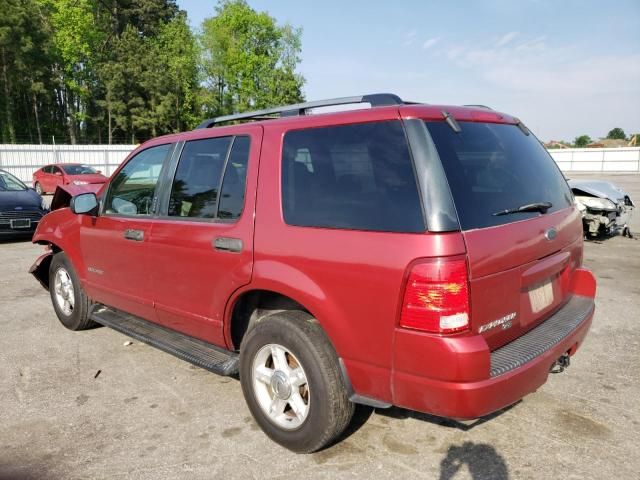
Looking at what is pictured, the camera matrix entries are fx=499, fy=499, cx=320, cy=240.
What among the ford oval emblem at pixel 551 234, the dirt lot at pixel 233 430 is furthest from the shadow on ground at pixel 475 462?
the ford oval emblem at pixel 551 234

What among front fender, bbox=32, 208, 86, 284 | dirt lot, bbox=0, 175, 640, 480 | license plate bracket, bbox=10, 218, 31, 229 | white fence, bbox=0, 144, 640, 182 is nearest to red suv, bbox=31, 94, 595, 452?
dirt lot, bbox=0, 175, 640, 480

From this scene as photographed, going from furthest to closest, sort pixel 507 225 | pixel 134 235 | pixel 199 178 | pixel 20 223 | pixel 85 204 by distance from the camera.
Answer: pixel 20 223
pixel 85 204
pixel 134 235
pixel 199 178
pixel 507 225

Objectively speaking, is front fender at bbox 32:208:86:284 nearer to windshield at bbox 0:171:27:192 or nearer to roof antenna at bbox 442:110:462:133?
roof antenna at bbox 442:110:462:133

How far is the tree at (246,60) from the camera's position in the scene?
173 feet

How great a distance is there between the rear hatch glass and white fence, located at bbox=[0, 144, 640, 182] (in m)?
28.6

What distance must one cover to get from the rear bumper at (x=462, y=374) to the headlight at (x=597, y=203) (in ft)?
24.3

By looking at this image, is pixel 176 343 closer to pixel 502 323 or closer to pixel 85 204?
pixel 85 204

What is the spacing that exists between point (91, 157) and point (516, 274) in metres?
30.2

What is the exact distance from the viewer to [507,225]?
2.50 meters

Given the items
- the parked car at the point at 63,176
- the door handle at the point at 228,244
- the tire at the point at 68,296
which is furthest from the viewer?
the parked car at the point at 63,176

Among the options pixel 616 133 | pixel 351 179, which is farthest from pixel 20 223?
pixel 616 133

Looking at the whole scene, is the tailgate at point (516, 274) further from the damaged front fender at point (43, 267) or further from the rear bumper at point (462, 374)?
the damaged front fender at point (43, 267)

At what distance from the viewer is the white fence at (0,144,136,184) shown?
85.5ft

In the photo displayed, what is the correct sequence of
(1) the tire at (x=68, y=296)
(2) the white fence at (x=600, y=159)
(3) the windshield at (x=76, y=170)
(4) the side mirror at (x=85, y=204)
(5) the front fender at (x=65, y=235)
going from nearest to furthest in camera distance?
1. (4) the side mirror at (x=85, y=204)
2. (5) the front fender at (x=65, y=235)
3. (1) the tire at (x=68, y=296)
4. (3) the windshield at (x=76, y=170)
5. (2) the white fence at (x=600, y=159)
